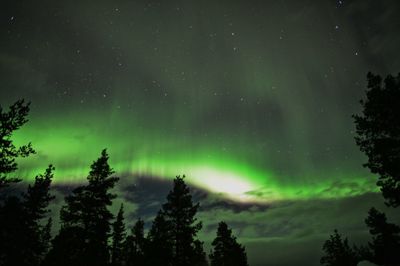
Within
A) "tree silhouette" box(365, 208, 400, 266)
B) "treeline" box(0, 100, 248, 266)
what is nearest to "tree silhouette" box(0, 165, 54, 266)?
"treeline" box(0, 100, 248, 266)

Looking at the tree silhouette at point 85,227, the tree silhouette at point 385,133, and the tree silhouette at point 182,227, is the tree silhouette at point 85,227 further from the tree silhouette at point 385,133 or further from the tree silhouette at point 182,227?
the tree silhouette at point 385,133

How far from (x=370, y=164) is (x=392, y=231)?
3513 centimetres

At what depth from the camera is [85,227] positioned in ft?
66.4

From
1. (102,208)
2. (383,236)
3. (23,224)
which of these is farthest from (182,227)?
(383,236)

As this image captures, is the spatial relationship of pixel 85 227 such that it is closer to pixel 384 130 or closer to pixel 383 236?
pixel 384 130

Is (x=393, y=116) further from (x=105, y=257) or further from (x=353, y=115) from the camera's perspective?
(x=105, y=257)

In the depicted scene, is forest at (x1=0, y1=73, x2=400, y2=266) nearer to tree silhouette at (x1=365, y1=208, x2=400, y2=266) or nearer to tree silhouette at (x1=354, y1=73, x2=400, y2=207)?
tree silhouette at (x1=354, y1=73, x2=400, y2=207)

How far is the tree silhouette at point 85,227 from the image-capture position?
19422 mm

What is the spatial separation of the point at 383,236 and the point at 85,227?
150 feet

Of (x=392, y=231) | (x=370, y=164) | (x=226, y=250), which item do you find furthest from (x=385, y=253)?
(x=370, y=164)

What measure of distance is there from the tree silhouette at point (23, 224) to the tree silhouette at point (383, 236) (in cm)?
4666

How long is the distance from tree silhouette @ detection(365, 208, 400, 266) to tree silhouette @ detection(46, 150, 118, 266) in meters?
41.0

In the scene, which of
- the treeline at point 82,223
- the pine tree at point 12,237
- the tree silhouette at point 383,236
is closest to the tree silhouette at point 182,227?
the treeline at point 82,223

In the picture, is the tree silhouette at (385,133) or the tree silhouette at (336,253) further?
the tree silhouette at (336,253)
